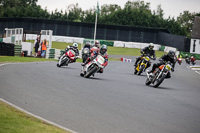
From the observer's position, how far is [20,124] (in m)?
6.87

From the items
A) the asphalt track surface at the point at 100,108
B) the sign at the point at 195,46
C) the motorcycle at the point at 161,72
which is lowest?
the asphalt track surface at the point at 100,108

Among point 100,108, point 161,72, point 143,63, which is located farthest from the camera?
point 143,63

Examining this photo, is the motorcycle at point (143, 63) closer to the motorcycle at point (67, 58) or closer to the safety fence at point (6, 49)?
the motorcycle at point (67, 58)

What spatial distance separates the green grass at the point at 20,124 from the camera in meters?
6.48

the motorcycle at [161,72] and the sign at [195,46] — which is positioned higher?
the sign at [195,46]

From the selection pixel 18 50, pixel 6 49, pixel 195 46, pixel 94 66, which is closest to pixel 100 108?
pixel 94 66

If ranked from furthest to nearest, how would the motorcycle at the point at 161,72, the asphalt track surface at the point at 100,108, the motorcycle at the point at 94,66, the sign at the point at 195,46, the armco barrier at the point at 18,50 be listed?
1. the sign at the point at 195,46
2. the armco barrier at the point at 18,50
3. the motorcycle at the point at 94,66
4. the motorcycle at the point at 161,72
5. the asphalt track surface at the point at 100,108

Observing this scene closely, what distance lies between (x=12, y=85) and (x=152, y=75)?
6.16 m

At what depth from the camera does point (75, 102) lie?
9.73 m

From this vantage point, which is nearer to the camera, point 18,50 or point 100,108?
point 100,108

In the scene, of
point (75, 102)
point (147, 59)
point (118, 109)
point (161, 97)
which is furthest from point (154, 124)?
point (147, 59)

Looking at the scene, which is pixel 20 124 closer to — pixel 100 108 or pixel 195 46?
pixel 100 108

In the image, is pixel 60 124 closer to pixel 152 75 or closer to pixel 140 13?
pixel 152 75

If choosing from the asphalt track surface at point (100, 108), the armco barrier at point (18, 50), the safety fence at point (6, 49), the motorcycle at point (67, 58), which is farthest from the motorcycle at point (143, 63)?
the armco barrier at point (18, 50)
